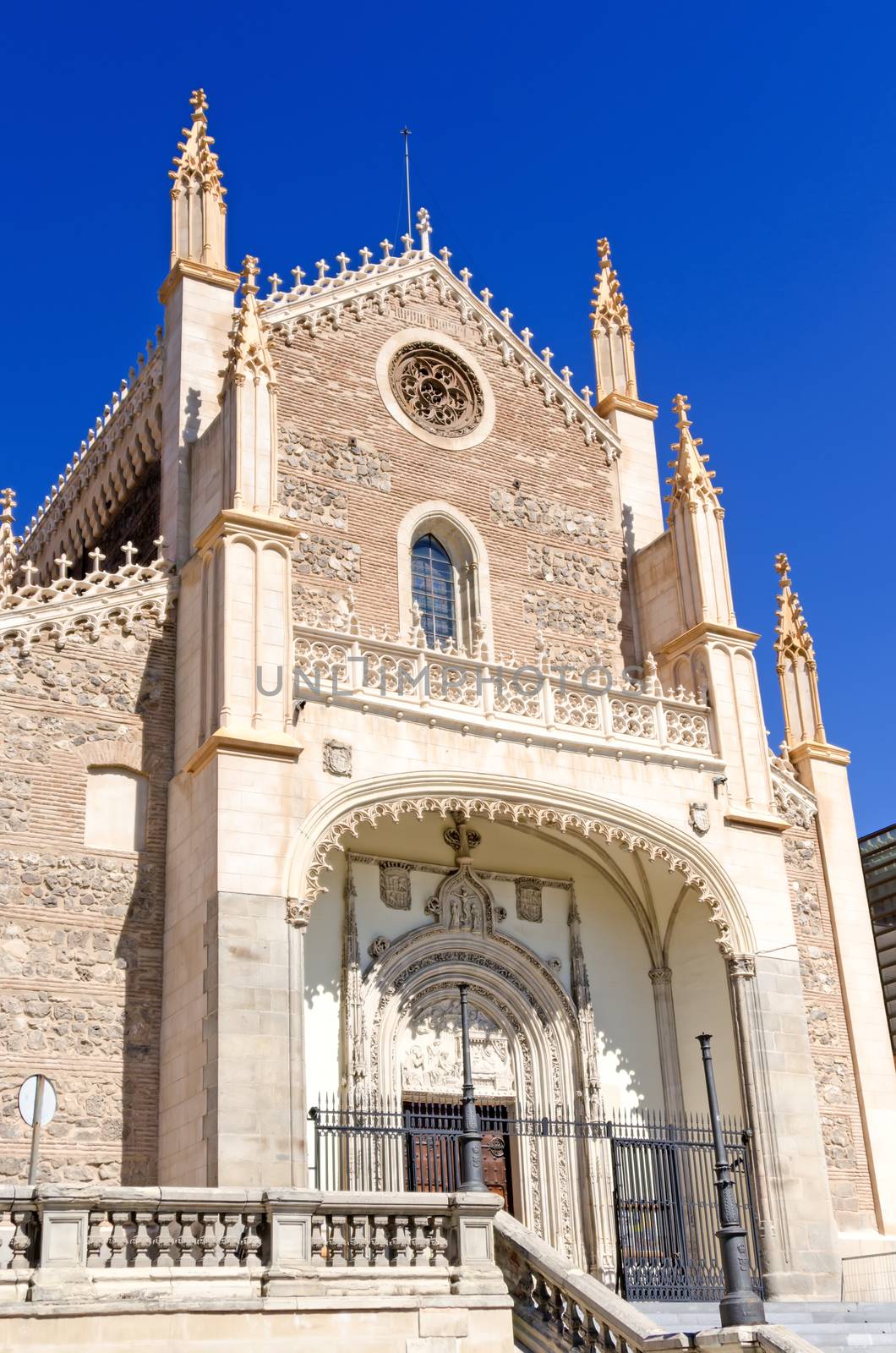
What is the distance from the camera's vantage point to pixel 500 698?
20.8 meters

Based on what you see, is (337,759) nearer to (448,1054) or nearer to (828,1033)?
(448,1054)

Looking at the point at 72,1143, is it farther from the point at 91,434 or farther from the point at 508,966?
the point at 91,434

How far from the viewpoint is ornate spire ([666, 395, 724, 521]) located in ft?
80.7

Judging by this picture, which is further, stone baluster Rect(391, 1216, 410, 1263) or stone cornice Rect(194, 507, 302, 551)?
stone cornice Rect(194, 507, 302, 551)

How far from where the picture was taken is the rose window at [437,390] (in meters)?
25.0

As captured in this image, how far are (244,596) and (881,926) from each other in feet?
50.8

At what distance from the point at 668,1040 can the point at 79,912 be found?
879cm

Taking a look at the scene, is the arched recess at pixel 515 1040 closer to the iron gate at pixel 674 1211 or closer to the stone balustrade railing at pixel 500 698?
the iron gate at pixel 674 1211

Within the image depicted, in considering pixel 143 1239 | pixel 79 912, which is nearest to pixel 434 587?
pixel 79 912

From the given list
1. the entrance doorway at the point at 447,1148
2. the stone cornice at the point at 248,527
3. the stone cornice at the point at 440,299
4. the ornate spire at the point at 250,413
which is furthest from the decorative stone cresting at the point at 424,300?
the entrance doorway at the point at 447,1148

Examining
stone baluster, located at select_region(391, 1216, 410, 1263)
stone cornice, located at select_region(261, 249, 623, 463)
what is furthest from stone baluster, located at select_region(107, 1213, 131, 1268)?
stone cornice, located at select_region(261, 249, 623, 463)

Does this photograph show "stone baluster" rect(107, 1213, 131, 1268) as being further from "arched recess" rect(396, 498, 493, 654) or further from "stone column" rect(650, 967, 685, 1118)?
"arched recess" rect(396, 498, 493, 654)

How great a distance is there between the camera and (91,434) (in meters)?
27.3

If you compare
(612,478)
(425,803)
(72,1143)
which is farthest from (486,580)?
(72,1143)
